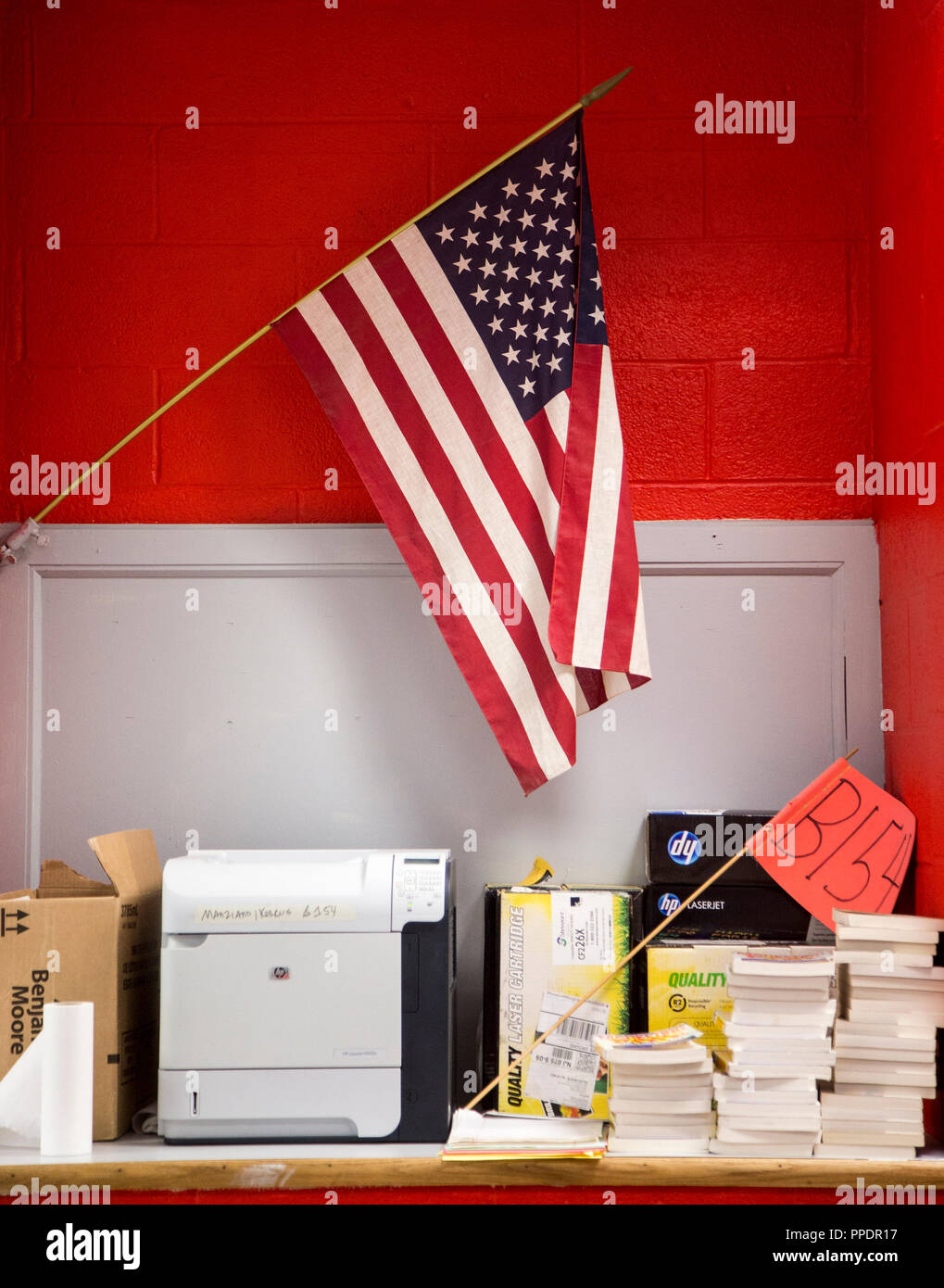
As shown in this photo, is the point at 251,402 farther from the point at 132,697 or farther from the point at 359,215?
the point at 132,697

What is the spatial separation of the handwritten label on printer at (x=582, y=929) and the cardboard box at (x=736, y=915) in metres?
0.16

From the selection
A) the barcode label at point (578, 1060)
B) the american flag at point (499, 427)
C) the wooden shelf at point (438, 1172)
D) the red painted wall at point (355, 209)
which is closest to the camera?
the wooden shelf at point (438, 1172)

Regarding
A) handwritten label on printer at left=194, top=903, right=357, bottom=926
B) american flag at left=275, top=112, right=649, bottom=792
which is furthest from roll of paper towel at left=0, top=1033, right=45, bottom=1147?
american flag at left=275, top=112, right=649, bottom=792

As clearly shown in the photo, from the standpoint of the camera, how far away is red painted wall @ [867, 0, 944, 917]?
2.15 m

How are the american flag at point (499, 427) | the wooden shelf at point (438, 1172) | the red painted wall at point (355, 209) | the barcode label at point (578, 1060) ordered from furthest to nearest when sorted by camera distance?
1. the red painted wall at point (355, 209)
2. the american flag at point (499, 427)
3. the barcode label at point (578, 1060)
4. the wooden shelf at point (438, 1172)

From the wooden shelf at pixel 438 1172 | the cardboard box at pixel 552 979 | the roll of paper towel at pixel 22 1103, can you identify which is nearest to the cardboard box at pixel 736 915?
the cardboard box at pixel 552 979

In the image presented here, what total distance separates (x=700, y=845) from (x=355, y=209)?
5.14 feet

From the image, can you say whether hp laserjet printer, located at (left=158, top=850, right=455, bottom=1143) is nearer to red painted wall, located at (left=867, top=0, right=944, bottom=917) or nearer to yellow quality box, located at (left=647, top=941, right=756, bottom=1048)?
yellow quality box, located at (left=647, top=941, right=756, bottom=1048)

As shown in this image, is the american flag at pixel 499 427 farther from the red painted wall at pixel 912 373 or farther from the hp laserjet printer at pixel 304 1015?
the red painted wall at pixel 912 373

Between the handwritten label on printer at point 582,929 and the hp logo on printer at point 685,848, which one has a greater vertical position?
the hp logo on printer at point 685,848

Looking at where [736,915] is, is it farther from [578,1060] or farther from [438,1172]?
[438,1172]

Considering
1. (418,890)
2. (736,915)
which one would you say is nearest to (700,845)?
(736,915)

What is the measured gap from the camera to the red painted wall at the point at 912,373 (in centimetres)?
215

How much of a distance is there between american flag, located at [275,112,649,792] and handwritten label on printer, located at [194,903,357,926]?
0.45 m
